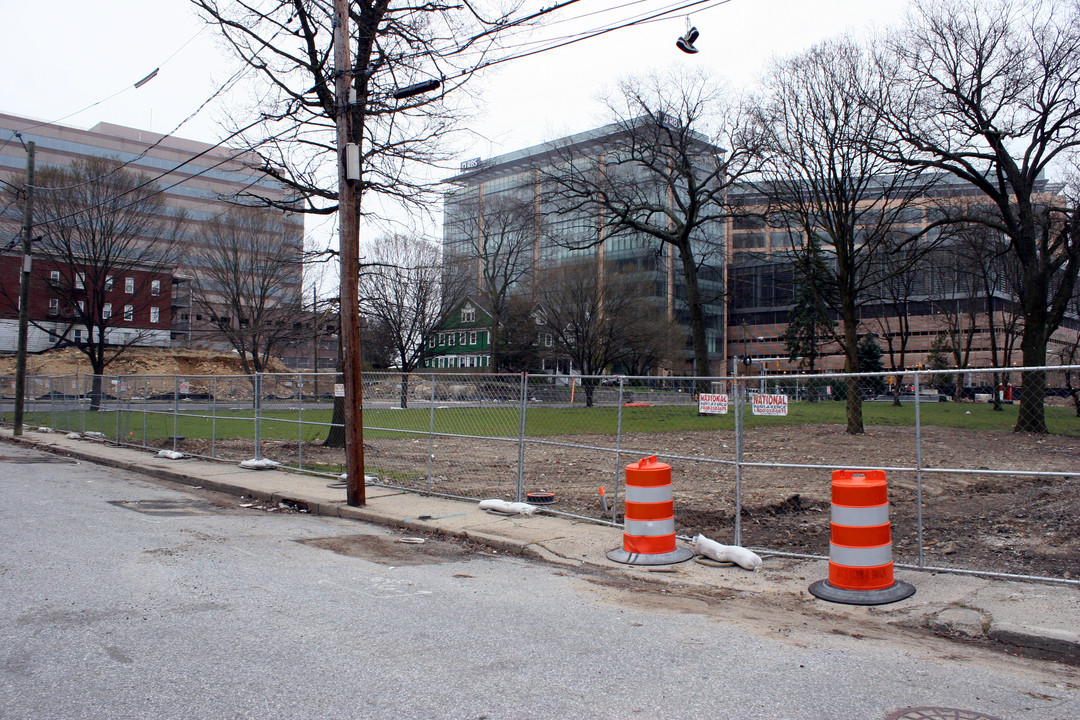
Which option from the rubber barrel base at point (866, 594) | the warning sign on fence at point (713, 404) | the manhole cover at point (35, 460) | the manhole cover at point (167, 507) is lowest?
the manhole cover at point (35, 460)

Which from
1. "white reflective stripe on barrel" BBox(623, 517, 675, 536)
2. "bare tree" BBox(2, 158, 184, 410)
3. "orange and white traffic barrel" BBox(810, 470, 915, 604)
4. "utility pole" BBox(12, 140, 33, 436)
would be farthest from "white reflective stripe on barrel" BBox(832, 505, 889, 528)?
"bare tree" BBox(2, 158, 184, 410)

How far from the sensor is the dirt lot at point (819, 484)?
8.51 m

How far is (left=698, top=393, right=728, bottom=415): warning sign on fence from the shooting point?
869 centimetres

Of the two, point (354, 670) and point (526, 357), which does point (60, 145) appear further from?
point (354, 670)

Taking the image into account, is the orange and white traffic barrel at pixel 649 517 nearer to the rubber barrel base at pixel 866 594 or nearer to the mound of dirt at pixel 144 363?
the rubber barrel base at pixel 866 594

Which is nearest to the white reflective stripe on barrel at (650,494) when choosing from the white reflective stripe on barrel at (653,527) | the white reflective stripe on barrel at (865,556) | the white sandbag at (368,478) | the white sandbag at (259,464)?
the white reflective stripe on barrel at (653,527)

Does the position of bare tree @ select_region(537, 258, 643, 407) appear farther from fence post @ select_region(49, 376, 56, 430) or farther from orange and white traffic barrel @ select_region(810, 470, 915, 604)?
orange and white traffic barrel @ select_region(810, 470, 915, 604)

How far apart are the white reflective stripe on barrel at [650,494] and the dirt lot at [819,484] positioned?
0.86m

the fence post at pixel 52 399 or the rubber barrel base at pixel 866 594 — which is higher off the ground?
the fence post at pixel 52 399

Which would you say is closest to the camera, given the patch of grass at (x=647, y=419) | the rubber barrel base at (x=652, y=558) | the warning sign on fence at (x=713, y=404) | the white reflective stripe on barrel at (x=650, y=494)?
the white reflective stripe on barrel at (x=650, y=494)

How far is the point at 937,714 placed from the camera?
156 inches

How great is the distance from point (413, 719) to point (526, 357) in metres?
49.3

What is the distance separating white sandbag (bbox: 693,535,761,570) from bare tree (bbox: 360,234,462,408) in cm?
3380

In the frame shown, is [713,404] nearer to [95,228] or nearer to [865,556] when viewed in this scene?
[865,556]
